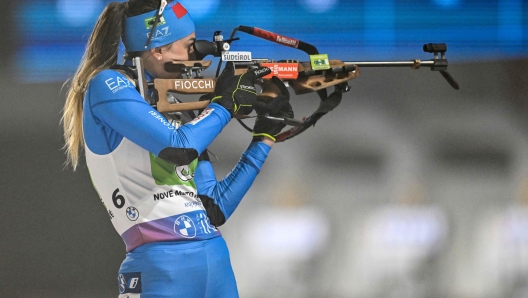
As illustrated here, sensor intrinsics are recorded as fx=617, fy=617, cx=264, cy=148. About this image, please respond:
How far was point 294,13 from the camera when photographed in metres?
2.90

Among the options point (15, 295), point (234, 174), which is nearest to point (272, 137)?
point (234, 174)

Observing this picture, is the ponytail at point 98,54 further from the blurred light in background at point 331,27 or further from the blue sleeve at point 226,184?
the blurred light in background at point 331,27

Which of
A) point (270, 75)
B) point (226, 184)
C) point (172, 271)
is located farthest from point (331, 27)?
point (172, 271)

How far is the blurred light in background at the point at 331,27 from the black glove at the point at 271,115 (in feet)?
3.27

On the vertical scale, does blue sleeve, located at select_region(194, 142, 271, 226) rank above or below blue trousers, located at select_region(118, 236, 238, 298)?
above

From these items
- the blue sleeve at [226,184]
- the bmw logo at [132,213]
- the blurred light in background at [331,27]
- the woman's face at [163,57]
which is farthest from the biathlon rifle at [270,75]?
the blurred light in background at [331,27]

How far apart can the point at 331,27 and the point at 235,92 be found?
1.50 m

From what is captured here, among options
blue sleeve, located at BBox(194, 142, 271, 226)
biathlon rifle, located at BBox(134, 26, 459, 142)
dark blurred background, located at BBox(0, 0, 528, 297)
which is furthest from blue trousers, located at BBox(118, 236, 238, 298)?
dark blurred background, located at BBox(0, 0, 528, 297)

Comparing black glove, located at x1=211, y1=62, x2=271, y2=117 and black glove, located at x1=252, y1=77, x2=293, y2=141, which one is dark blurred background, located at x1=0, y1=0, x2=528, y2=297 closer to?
black glove, located at x1=252, y1=77, x2=293, y2=141

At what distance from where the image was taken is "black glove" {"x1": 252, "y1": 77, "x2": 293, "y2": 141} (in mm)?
1821

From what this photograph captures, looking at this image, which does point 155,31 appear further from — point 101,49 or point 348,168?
point 348,168

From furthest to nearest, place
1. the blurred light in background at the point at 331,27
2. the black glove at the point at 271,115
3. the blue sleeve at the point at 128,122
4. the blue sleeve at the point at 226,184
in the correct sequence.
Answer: the blurred light in background at the point at 331,27 → the black glove at the point at 271,115 → the blue sleeve at the point at 226,184 → the blue sleeve at the point at 128,122

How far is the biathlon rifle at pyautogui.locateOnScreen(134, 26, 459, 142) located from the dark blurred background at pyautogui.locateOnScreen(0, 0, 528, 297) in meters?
0.84

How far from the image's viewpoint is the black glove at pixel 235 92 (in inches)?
61.1
